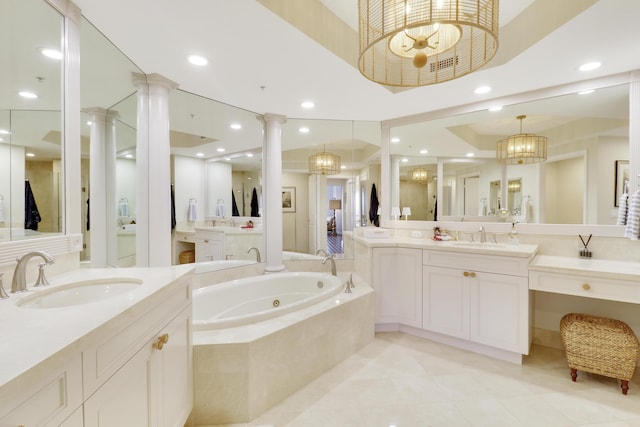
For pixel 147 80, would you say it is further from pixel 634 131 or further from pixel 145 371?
pixel 634 131

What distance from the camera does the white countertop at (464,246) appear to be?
223 centimetres

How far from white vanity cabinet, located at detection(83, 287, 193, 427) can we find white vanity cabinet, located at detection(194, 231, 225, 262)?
1333 millimetres

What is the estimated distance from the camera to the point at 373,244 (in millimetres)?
2820

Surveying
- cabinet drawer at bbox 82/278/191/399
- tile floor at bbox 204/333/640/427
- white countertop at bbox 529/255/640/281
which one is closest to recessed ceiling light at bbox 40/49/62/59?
cabinet drawer at bbox 82/278/191/399

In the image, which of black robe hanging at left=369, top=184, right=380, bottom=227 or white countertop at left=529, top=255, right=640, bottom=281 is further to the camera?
black robe hanging at left=369, top=184, right=380, bottom=227

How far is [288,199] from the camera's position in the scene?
11.2 ft

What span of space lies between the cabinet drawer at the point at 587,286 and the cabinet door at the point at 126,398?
2.53 meters

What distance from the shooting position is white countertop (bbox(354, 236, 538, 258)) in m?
2.23

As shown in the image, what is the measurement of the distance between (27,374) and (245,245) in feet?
8.63

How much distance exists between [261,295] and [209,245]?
750mm

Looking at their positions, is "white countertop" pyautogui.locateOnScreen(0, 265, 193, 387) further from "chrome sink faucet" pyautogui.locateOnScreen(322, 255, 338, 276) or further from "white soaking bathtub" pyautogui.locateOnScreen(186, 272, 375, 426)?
"chrome sink faucet" pyautogui.locateOnScreen(322, 255, 338, 276)

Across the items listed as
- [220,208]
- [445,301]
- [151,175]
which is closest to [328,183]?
[220,208]

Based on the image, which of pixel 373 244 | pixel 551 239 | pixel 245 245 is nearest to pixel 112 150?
pixel 245 245

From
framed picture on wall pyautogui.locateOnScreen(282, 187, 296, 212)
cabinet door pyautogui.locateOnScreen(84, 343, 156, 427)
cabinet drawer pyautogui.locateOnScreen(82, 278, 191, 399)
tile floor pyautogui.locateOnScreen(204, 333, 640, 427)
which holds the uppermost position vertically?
framed picture on wall pyautogui.locateOnScreen(282, 187, 296, 212)
